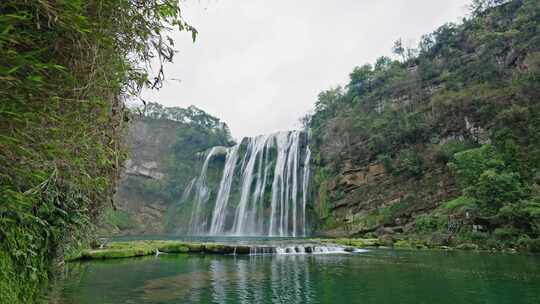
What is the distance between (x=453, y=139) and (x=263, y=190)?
1854cm

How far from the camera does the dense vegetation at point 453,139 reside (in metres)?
17.7

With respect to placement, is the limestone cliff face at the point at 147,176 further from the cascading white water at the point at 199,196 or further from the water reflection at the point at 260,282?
the water reflection at the point at 260,282

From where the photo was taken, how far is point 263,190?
1462 inches

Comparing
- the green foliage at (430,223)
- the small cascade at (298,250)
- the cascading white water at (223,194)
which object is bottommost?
the small cascade at (298,250)

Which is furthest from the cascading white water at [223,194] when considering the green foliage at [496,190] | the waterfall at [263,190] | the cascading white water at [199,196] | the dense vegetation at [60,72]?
the dense vegetation at [60,72]

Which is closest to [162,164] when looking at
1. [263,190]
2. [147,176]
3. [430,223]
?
[147,176]

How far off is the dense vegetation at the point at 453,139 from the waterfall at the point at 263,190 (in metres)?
2.40

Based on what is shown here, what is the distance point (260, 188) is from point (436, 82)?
20.6 metres

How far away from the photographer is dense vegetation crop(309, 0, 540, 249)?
17656mm

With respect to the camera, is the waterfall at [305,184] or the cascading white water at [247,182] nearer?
the waterfall at [305,184]

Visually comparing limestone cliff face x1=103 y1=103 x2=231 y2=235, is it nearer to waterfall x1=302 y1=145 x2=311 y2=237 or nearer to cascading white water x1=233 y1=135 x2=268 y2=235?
cascading white water x1=233 y1=135 x2=268 y2=235

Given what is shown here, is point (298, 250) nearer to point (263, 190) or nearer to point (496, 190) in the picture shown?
point (496, 190)

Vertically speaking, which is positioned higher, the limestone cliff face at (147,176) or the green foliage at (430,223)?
the limestone cliff face at (147,176)

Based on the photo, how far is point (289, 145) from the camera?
38.0 m
